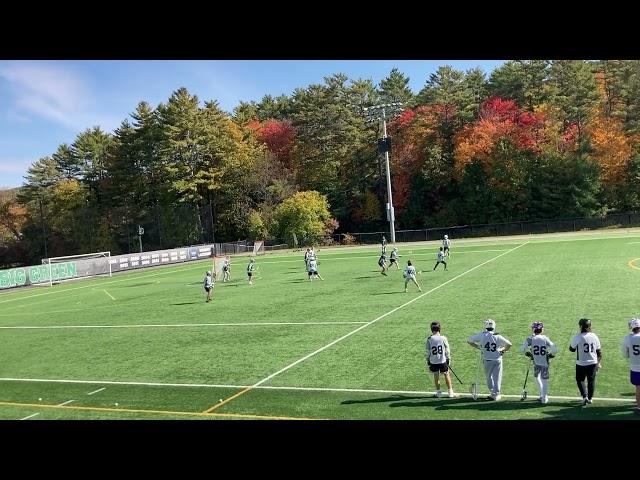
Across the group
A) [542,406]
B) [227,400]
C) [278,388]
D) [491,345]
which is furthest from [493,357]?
[227,400]

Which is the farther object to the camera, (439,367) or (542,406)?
(439,367)

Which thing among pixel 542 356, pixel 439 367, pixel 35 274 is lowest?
pixel 439 367

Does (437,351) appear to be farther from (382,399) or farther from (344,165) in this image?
(344,165)

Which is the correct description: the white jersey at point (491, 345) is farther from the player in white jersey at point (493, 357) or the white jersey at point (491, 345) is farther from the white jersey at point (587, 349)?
the white jersey at point (587, 349)

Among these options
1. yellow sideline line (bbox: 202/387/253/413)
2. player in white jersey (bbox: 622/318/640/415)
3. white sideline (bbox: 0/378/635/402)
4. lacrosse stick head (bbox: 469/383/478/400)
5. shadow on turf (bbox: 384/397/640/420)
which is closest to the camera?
shadow on turf (bbox: 384/397/640/420)

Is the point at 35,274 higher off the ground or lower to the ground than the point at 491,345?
higher

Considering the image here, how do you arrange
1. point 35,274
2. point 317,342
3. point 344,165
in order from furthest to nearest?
point 344,165 → point 35,274 → point 317,342

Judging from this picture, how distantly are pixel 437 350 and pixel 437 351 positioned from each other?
0.02 meters

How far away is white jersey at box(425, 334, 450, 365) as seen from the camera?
10.4 metres

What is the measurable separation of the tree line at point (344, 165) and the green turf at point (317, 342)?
2709 cm

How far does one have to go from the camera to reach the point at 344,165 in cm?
7062

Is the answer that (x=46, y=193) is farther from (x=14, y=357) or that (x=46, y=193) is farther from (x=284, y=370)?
(x=284, y=370)

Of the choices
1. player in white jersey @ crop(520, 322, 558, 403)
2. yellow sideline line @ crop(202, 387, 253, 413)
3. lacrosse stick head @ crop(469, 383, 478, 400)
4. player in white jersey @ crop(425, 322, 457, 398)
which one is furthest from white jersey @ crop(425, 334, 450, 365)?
yellow sideline line @ crop(202, 387, 253, 413)

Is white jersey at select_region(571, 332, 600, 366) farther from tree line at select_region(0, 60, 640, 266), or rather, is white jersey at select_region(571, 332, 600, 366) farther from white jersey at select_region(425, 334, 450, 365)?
tree line at select_region(0, 60, 640, 266)
